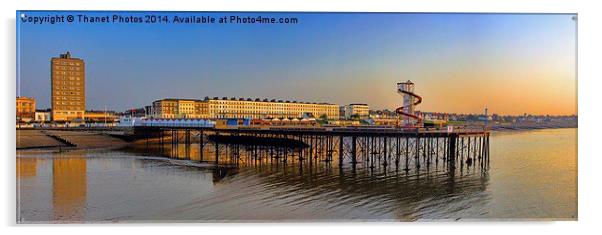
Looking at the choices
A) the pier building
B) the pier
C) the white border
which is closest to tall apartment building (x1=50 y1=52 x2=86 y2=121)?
the white border

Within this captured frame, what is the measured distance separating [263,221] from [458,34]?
140 inches

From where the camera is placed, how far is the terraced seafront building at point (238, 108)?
321 inches

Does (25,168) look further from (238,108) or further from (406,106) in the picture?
(406,106)

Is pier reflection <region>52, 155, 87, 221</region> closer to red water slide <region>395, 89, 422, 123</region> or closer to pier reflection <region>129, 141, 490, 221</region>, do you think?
pier reflection <region>129, 141, 490, 221</region>

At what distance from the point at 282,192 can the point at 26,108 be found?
13.2 feet

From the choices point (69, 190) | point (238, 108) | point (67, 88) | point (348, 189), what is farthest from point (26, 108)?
point (348, 189)

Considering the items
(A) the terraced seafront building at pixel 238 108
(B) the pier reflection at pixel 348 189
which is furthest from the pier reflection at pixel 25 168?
(B) the pier reflection at pixel 348 189

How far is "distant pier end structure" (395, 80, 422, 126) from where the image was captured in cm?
767

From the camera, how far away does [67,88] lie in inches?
299

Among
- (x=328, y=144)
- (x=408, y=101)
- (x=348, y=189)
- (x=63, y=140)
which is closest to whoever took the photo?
(x=408, y=101)

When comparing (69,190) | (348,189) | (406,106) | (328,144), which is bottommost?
(348,189)

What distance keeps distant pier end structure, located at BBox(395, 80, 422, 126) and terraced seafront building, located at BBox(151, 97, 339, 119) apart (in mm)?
1013
